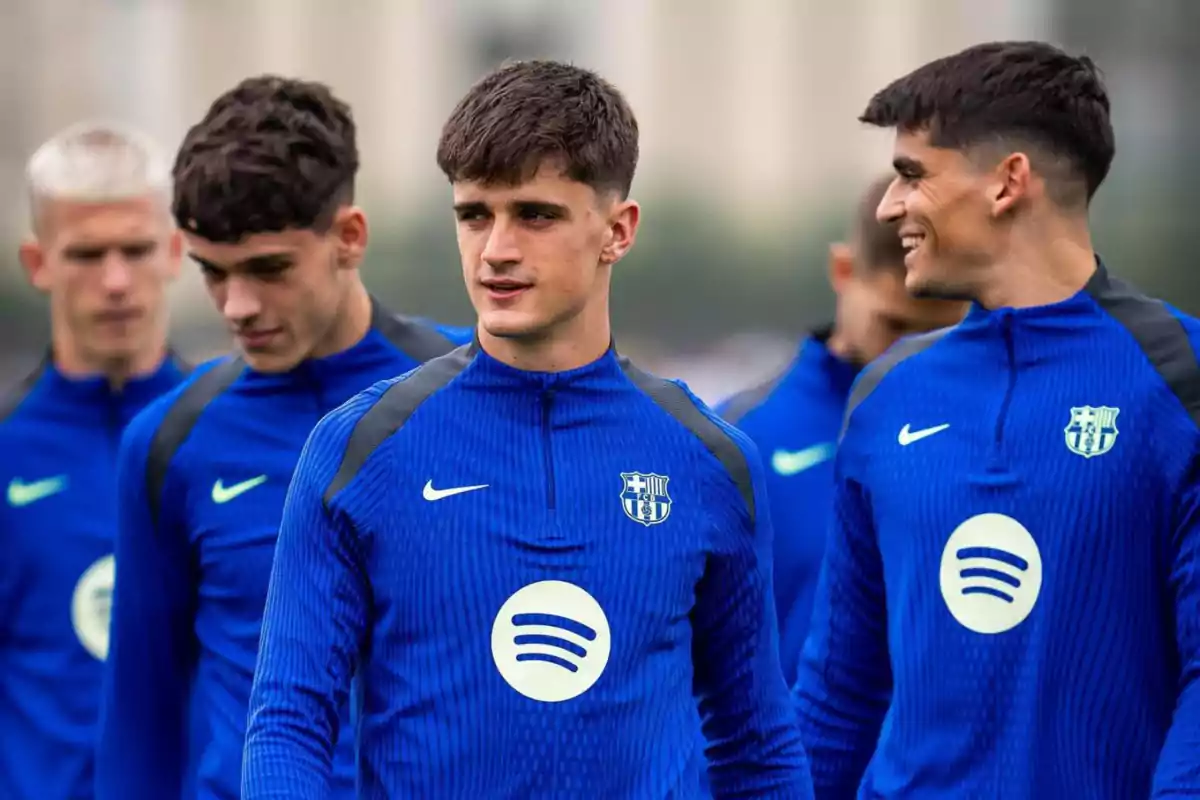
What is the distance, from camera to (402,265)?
2339 centimetres

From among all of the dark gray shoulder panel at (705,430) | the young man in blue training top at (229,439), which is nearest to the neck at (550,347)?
the dark gray shoulder panel at (705,430)

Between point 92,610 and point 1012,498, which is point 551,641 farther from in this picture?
point 92,610

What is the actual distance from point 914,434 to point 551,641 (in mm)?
1187

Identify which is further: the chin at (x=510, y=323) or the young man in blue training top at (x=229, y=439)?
the young man in blue training top at (x=229, y=439)

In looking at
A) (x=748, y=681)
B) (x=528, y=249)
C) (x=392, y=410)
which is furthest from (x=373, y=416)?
(x=748, y=681)

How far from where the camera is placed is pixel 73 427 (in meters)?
6.13

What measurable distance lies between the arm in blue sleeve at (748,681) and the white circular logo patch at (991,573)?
22.4 inches

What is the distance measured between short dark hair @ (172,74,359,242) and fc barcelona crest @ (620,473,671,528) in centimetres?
153

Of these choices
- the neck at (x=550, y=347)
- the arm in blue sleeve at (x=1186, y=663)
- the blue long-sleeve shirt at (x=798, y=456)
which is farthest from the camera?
the blue long-sleeve shirt at (x=798, y=456)

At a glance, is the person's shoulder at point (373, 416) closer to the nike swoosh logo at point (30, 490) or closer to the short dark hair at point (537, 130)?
the short dark hair at point (537, 130)

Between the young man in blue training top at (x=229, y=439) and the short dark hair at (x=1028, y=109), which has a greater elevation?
the short dark hair at (x=1028, y=109)

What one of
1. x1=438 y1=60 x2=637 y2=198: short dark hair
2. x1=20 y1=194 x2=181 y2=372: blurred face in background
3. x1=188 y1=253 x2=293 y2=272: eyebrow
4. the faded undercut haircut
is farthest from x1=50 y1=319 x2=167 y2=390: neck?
x1=438 y1=60 x2=637 y2=198: short dark hair

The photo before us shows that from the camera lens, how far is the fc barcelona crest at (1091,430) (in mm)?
4293

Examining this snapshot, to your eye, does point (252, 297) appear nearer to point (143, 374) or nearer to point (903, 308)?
point (143, 374)
